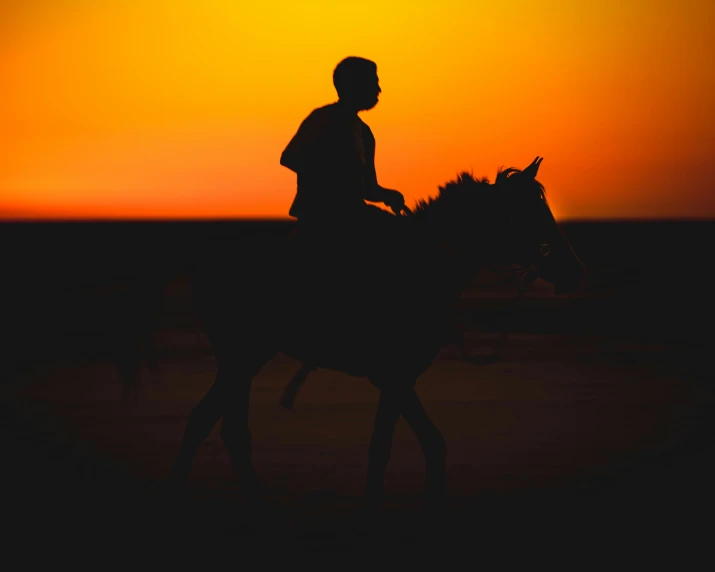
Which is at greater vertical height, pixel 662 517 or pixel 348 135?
pixel 348 135

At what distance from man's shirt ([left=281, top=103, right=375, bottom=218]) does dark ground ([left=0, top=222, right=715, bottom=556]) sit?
0.81 m

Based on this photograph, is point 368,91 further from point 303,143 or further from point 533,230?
point 533,230

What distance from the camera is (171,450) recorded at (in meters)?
8.52

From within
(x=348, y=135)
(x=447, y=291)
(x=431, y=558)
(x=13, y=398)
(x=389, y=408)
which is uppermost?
(x=348, y=135)

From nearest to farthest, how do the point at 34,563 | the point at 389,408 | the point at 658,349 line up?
the point at 34,563, the point at 389,408, the point at 658,349

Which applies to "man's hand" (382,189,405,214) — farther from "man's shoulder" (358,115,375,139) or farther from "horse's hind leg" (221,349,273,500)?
"horse's hind leg" (221,349,273,500)

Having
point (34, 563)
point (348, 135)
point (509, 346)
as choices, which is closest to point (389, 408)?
point (348, 135)

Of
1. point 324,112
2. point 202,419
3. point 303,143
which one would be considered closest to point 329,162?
point 303,143

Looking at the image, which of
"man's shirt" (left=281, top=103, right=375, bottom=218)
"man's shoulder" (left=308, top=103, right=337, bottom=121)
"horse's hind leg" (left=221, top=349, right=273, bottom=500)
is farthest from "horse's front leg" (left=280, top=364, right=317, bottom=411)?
"man's shoulder" (left=308, top=103, right=337, bottom=121)

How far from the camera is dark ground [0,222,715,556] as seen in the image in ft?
20.6

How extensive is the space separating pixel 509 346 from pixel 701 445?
6.93 meters

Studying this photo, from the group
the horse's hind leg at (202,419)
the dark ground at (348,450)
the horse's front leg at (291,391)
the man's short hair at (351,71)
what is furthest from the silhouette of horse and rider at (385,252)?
the horse's front leg at (291,391)

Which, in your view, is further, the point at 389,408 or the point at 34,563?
the point at 389,408

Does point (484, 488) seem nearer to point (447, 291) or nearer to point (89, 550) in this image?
point (447, 291)
